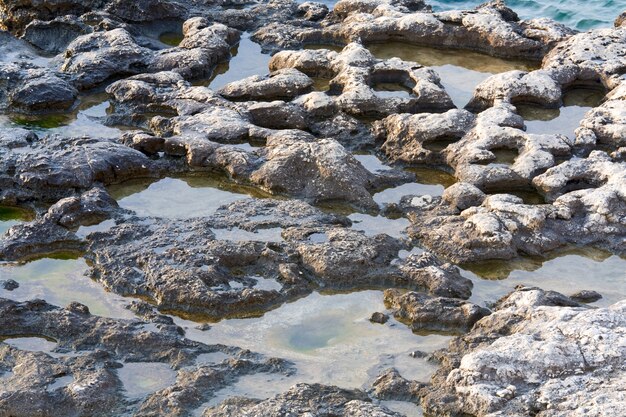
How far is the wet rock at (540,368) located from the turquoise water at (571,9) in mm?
8482

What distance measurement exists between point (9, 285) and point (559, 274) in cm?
417

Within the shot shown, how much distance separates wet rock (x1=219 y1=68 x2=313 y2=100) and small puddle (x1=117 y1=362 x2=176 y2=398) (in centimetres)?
448

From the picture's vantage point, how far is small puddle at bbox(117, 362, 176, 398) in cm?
592

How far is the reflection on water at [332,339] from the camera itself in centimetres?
614

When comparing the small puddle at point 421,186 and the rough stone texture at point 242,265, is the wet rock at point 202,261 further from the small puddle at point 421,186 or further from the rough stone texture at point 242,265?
the small puddle at point 421,186

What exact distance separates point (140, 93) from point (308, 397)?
5.32m

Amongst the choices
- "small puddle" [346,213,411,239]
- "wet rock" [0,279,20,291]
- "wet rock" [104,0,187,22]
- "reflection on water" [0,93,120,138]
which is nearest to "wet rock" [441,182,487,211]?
"small puddle" [346,213,411,239]

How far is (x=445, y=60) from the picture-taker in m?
11.2

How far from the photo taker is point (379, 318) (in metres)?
6.69

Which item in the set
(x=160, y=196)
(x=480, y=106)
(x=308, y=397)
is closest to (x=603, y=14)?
(x=480, y=106)

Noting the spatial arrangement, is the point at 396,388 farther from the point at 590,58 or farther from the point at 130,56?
the point at 130,56

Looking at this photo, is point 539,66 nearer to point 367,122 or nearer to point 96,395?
point 367,122

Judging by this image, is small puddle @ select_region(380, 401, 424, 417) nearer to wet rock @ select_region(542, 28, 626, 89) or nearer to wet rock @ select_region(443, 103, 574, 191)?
wet rock @ select_region(443, 103, 574, 191)

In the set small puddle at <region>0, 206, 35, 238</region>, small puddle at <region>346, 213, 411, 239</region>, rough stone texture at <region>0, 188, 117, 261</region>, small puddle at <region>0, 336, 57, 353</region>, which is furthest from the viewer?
small puddle at <region>0, 206, 35, 238</region>
